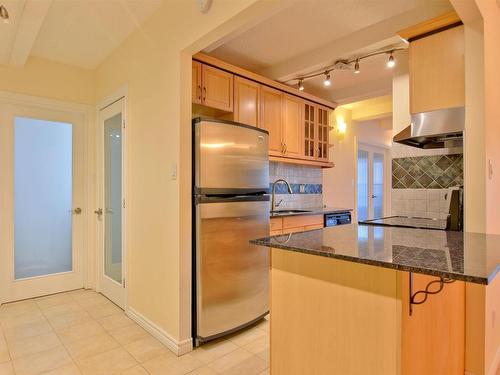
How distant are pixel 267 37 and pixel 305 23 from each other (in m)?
0.38

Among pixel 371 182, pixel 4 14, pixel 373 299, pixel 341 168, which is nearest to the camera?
pixel 373 299

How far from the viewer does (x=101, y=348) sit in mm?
2275

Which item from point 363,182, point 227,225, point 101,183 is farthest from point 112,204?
point 363,182

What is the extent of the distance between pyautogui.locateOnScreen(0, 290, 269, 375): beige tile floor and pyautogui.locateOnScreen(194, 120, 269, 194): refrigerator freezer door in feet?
3.81

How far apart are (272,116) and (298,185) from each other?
1205mm

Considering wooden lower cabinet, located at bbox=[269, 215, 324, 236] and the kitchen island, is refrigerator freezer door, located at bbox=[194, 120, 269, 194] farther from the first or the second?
the kitchen island

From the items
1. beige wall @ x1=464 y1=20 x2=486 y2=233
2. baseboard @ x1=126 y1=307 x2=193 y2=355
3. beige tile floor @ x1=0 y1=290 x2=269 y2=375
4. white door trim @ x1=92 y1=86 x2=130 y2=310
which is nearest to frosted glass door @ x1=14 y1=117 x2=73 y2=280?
white door trim @ x1=92 y1=86 x2=130 y2=310

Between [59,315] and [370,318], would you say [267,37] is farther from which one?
[59,315]

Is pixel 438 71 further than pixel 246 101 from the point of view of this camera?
No

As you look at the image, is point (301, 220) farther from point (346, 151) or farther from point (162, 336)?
point (346, 151)

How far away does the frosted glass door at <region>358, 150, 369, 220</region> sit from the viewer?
611cm

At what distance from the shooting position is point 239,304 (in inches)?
97.6

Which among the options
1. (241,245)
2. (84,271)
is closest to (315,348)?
(241,245)

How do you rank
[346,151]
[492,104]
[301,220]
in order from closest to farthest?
[492,104], [301,220], [346,151]
